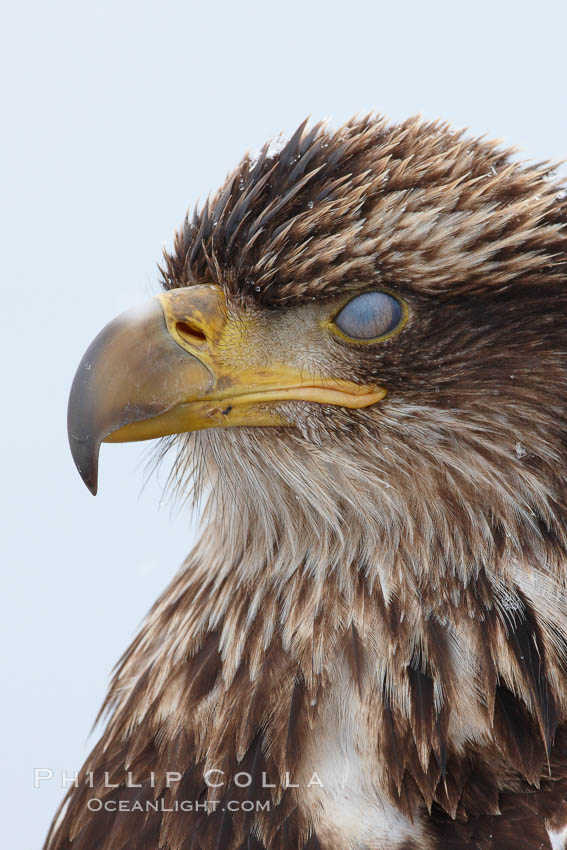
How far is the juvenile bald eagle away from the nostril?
1 centimetres

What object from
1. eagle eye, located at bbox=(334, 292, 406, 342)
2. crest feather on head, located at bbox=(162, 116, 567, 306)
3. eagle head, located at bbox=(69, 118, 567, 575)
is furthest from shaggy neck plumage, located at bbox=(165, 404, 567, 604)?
crest feather on head, located at bbox=(162, 116, 567, 306)

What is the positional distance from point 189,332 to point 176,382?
13 cm

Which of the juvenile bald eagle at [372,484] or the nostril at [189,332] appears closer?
the juvenile bald eagle at [372,484]

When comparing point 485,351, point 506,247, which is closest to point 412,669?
point 485,351

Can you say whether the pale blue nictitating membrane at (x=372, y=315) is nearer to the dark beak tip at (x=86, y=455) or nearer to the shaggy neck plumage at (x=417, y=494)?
the shaggy neck plumage at (x=417, y=494)

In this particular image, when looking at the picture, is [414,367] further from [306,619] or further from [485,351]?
[306,619]

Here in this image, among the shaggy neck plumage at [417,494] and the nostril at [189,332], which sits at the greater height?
the nostril at [189,332]

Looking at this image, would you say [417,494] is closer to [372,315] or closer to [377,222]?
[372,315]

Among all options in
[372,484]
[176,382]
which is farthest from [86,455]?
[372,484]

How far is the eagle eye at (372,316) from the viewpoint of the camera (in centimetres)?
193

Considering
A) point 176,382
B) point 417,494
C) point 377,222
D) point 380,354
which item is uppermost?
point 377,222

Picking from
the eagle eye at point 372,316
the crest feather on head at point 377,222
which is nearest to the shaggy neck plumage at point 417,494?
the eagle eye at point 372,316

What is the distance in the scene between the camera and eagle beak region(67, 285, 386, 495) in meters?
1.91

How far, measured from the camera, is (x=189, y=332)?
6.55 feet
